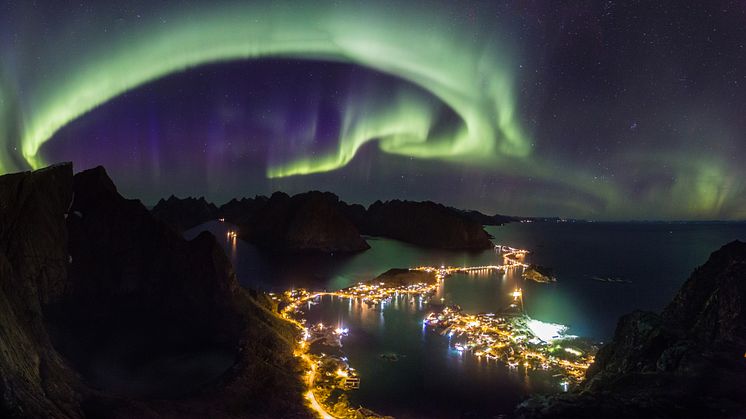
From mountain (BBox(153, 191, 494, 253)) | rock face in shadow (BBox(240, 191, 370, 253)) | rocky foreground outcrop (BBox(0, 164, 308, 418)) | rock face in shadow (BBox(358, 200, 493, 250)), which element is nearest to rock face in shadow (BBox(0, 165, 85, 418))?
rocky foreground outcrop (BBox(0, 164, 308, 418))

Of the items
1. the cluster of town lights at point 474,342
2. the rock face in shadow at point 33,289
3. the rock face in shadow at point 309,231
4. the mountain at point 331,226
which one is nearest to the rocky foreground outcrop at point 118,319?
the rock face in shadow at point 33,289

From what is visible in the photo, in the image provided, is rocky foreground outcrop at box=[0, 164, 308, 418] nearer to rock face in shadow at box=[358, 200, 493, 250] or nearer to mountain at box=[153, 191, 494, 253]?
mountain at box=[153, 191, 494, 253]

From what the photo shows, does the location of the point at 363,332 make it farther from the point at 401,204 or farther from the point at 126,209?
the point at 401,204

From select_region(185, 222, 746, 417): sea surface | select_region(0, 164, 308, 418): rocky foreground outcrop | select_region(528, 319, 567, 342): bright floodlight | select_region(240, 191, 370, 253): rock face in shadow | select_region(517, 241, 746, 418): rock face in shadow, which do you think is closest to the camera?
select_region(517, 241, 746, 418): rock face in shadow

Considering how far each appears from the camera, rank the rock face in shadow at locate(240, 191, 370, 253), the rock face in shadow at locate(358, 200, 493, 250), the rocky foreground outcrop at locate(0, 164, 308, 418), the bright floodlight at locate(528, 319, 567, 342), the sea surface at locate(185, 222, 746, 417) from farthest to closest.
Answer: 1. the rock face in shadow at locate(358, 200, 493, 250)
2. the rock face in shadow at locate(240, 191, 370, 253)
3. the bright floodlight at locate(528, 319, 567, 342)
4. the sea surface at locate(185, 222, 746, 417)
5. the rocky foreground outcrop at locate(0, 164, 308, 418)

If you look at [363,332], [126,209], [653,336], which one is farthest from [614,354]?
[126,209]

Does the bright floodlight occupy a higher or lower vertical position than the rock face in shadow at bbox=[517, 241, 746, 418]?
lower
